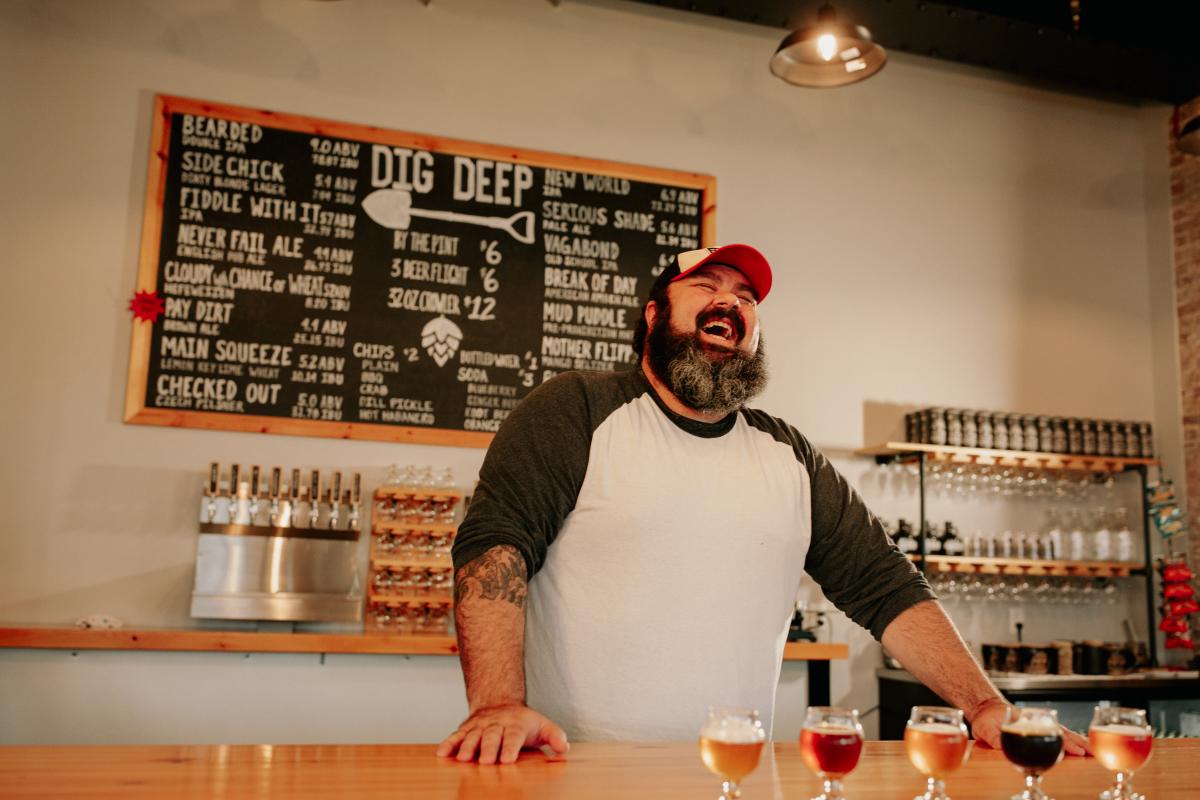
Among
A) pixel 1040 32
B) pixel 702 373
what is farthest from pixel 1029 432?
pixel 702 373

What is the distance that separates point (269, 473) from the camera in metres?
4.24

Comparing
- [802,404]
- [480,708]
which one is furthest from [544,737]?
[802,404]

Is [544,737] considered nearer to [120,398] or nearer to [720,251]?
[720,251]

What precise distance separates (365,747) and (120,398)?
3.07m

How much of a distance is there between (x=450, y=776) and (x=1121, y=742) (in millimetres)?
866

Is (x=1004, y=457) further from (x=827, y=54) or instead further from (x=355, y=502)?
(x=355, y=502)

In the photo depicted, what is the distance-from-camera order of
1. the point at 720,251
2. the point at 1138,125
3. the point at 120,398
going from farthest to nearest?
the point at 1138,125
the point at 120,398
the point at 720,251

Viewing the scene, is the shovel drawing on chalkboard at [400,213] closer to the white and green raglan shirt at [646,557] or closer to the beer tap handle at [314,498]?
the beer tap handle at [314,498]

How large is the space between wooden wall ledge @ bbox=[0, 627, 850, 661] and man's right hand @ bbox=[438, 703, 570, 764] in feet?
7.00

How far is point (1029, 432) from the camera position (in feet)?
16.3

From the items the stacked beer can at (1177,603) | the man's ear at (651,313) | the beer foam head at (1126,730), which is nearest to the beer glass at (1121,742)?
the beer foam head at (1126,730)

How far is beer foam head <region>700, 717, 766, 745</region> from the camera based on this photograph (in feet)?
3.89

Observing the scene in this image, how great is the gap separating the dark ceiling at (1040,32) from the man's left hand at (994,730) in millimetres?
3625

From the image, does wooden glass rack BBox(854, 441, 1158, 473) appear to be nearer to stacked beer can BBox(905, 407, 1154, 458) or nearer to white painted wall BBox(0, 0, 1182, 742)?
stacked beer can BBox(905, 407, 1154, 458)
